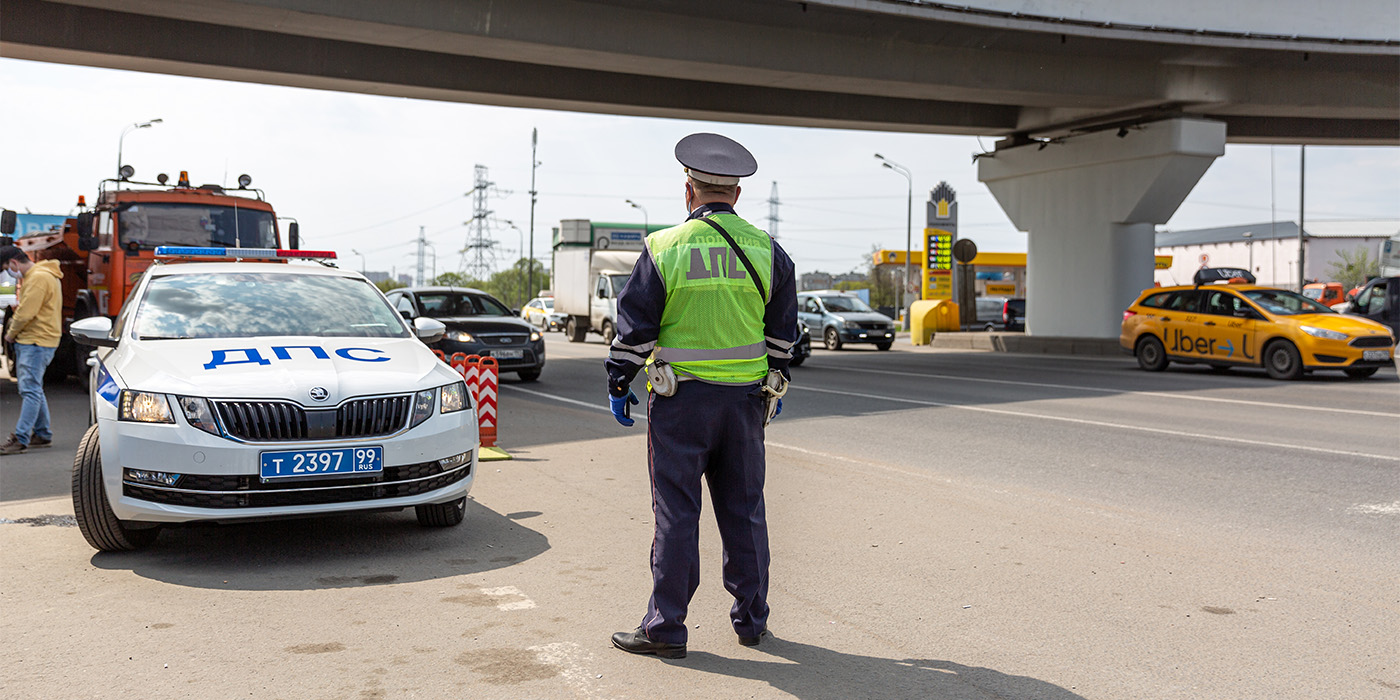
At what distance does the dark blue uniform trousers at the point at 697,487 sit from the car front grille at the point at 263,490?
2.03 meters

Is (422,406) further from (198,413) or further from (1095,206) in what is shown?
(1095,206)

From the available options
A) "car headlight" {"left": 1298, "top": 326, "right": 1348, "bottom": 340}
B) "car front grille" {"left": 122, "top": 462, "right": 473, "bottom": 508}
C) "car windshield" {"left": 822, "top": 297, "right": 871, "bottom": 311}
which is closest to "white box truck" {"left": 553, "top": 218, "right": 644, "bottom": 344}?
"car windshield" {"left": 822, "top": 297, "right": 871, "bottom": 311}

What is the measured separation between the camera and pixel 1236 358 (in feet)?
61.6

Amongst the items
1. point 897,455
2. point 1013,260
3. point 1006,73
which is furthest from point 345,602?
point 1013,260

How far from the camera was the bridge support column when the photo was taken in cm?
2497

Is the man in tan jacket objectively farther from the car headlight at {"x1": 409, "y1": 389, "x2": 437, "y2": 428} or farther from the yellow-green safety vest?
the yellow-green safety vest

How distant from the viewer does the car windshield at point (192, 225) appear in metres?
14.2

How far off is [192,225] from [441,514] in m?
10.1

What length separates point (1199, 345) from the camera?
19.4 meters

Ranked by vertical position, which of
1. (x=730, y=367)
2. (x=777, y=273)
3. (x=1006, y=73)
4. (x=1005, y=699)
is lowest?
(x=1005, y=699)

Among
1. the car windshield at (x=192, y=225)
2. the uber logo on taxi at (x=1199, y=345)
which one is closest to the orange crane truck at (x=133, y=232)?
the car windshield at (x=192, y=225)

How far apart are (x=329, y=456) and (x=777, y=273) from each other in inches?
99.5

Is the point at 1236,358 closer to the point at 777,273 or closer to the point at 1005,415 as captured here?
the point at 1005,415

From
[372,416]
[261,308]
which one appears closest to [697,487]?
[372,416]
